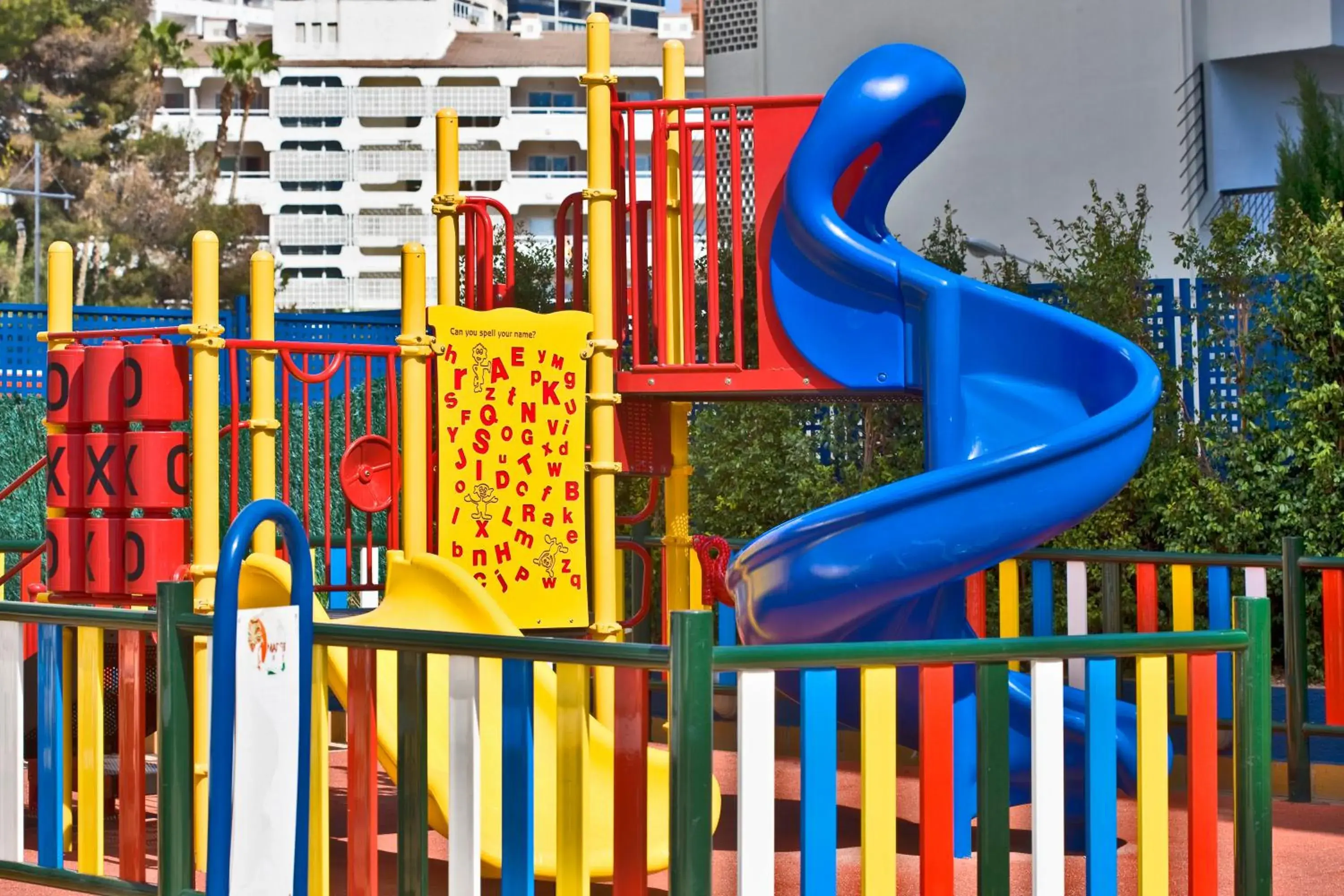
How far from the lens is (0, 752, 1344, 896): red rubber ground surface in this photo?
615 centimetres

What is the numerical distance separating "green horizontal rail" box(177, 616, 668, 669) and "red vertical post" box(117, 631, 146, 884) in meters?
0.84

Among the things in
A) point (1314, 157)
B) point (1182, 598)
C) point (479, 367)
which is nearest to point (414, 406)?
point (479, 367)

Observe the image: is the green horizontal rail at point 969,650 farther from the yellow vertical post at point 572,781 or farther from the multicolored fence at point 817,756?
the yellow vertical post at point 572,781

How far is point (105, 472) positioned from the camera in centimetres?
682

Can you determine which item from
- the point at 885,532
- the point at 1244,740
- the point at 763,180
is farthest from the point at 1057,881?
the point at 763,180

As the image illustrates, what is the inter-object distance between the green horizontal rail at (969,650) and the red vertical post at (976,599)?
A: 11.6ft

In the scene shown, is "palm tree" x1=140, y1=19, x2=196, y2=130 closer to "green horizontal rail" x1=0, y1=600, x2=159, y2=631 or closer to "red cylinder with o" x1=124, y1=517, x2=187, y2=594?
"red cylinder with o" x1=124, y1=517, x2=187, y2=594

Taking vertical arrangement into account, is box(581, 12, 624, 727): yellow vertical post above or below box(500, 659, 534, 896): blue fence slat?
above

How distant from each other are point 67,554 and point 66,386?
630 mm

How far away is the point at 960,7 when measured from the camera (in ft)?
61.3

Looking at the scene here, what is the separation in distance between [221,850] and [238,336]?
519 inches

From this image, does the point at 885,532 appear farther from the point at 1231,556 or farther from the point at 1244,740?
the point at 1231,556

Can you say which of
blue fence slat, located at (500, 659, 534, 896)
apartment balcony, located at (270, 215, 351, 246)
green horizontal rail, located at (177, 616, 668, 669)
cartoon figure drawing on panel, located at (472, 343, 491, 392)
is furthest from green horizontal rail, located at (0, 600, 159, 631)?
apartment balcony, located at (270, 215, 351, 246)

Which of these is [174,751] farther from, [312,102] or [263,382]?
[312,102]
